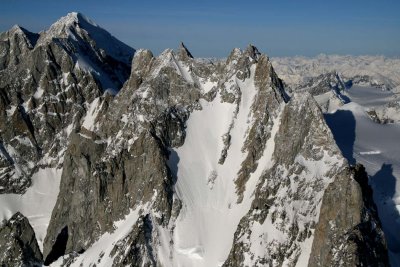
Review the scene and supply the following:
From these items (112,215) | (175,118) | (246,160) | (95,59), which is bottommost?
(112,215)

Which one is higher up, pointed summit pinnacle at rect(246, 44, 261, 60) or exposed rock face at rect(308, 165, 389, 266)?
pointed summit pinnacle at rect(246, 44, 261, 60)

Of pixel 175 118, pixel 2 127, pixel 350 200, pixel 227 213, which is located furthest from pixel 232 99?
pixel 2 127

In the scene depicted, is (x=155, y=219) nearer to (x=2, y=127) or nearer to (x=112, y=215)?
(x=112, y=215)

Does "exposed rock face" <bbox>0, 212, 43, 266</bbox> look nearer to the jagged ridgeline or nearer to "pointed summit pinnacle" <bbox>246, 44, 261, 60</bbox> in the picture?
the jagged ridgeline

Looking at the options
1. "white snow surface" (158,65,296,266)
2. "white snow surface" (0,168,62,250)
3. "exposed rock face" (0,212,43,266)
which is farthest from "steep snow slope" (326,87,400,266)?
"white snow surface" (0,168,62,250)

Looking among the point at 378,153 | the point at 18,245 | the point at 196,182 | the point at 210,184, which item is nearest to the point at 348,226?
the point at 210,184

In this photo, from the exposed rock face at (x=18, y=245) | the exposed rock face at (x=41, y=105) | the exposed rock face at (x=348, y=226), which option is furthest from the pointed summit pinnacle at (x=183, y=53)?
the exposed rock face at (x=348, y=226)

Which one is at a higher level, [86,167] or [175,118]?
[175,118]
